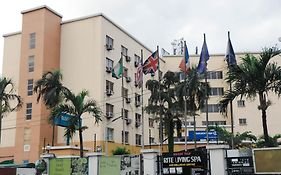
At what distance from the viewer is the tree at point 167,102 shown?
30.6 meters

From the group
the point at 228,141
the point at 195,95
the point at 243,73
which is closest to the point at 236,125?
the point at 228,141

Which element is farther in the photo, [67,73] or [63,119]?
[67,73]

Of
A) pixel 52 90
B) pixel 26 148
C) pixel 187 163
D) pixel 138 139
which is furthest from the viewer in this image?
pixel 138 139

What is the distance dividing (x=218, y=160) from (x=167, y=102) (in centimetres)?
1415

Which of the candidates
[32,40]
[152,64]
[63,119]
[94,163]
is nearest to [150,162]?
[94,163]

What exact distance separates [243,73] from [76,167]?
34.0 feet

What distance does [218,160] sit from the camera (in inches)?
686

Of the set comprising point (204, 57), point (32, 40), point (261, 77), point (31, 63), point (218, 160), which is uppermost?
point (32, 40)

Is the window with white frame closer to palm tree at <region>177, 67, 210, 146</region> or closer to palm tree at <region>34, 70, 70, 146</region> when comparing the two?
palm tree at <region>34, 70, 70, 146</region>

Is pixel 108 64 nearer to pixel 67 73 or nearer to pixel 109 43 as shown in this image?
pixel 109 43

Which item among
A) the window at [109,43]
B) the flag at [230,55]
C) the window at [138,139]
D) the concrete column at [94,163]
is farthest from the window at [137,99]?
the concrete column at [94,163]

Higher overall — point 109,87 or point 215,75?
point 215,75

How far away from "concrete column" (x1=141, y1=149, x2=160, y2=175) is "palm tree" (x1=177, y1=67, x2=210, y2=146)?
10.0 metres

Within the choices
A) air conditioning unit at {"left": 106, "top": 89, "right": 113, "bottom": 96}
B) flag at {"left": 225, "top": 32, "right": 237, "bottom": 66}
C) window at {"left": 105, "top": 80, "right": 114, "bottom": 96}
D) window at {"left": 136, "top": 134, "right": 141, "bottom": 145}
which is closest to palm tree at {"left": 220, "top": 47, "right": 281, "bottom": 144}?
flag at {"left": 225, "top": 32, "right": 237, "bottom": 66}
